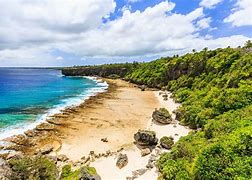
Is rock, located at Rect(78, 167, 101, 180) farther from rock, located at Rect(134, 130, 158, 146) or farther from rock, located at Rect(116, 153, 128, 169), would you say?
rock, located at Rect(134, 130, 158, 146)

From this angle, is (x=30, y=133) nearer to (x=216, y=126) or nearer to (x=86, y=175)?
(x=86, y=175)

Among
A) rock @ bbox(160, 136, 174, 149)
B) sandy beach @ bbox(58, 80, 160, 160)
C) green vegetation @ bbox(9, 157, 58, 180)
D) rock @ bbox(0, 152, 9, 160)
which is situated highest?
green vegetation @ bbox(9, 157, 58, 180)

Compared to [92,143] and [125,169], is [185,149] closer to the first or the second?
[125,169]

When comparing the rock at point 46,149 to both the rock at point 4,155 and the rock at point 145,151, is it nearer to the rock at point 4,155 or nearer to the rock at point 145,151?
the rock at point 4,155

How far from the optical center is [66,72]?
19612 centimetres

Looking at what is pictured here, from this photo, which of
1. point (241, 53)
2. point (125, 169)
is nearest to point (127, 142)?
point (125, 169)

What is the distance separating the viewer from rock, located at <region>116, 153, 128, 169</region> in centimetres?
2677

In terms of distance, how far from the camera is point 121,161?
27.1m

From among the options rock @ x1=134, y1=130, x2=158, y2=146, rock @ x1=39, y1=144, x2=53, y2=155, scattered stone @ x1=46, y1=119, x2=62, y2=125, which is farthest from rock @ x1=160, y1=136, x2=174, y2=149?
scattered stone @ x1=46, y1=119, x2=62, y2=125

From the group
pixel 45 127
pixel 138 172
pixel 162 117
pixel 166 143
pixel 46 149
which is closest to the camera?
pixel 138 172

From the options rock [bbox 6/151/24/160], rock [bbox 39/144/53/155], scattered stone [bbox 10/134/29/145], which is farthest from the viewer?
scattered stone [bbox 10/134/29/145]

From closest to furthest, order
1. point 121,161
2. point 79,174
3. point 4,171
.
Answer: point 4,171 < point 79,174 < point 121,161

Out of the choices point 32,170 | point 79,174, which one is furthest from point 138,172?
point 32,170

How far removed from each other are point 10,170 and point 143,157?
13.5 m
